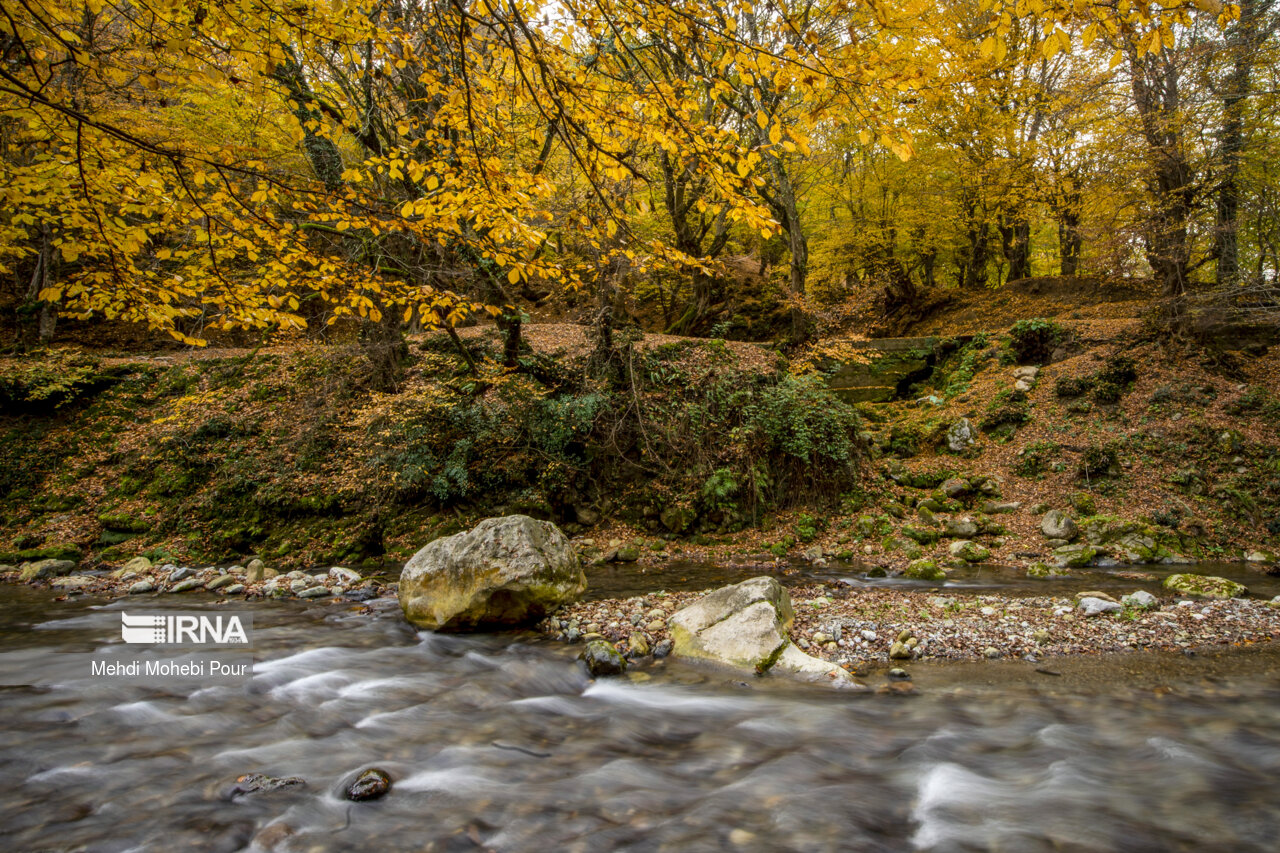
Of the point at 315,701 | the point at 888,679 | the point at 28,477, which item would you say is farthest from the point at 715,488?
the point at 28,477

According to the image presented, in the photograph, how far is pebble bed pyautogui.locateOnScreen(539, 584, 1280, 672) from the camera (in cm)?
464

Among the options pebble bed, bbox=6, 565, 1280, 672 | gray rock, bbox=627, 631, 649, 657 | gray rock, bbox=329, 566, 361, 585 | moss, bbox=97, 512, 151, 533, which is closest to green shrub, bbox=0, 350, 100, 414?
moss, bbox=97, 512, 151, 533

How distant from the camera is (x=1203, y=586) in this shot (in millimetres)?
5961

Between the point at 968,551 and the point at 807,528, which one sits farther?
the point at 807,528

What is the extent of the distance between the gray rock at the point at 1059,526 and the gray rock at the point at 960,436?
274cm

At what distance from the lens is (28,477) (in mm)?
10250

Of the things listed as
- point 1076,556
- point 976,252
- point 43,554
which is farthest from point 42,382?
point 976,252

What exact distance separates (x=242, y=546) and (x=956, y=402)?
553 inches

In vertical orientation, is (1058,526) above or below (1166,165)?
below

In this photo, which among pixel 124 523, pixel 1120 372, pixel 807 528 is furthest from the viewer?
pixel 1120 372

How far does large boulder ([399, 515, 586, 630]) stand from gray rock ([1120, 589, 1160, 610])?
5545 millimetres

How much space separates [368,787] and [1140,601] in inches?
266

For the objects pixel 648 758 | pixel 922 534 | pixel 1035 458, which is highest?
pixel 1035 458

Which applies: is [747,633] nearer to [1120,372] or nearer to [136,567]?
[136,567]
